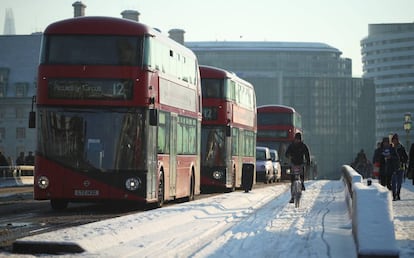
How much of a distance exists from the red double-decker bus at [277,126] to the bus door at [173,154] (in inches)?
1460

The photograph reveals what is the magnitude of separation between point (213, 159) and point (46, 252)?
24912mm

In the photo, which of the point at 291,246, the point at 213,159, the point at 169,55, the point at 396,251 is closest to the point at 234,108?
the point at 213,159

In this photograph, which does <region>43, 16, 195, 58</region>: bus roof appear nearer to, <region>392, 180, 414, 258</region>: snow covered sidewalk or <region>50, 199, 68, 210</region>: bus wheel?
<region>50, 199, 68, 210</region>: bus wheel

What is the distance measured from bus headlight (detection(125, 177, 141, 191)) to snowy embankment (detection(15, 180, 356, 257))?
1.80 meters

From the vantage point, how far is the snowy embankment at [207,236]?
1275cm

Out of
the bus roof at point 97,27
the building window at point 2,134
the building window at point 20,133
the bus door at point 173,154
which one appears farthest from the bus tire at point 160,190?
the building window at point 2,134

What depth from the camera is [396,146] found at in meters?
29.2

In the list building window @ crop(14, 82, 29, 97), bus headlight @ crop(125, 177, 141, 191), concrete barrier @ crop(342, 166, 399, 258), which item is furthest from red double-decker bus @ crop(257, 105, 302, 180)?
building window @ crop(14, 82, 29, 97)

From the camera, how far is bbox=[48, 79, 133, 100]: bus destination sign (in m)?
22.9

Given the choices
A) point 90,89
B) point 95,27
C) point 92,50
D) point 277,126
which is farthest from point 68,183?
point 277,126

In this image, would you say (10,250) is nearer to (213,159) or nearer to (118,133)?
(118,133)

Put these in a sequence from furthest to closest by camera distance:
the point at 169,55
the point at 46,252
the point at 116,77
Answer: the point at 169,55 < the point at 116,77 < the point at 46,252

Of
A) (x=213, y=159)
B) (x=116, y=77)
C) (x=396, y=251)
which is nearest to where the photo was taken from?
(x=396, y=251)

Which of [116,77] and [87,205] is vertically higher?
[116,77]
